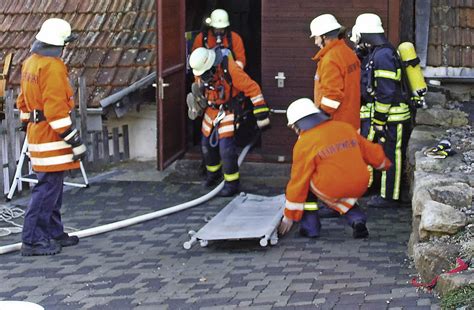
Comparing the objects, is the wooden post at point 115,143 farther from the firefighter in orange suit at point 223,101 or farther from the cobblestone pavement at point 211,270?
the cobblestone pavement at point 211,270

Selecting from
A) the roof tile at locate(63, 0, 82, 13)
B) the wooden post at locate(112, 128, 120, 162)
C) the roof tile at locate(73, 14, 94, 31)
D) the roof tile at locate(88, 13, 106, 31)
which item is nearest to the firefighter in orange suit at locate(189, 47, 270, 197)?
the wooden post at locate(112, 128, 120, 162)

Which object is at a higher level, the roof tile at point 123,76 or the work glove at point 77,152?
the roof tile at point 123,76

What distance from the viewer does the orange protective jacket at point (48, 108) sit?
8028 millimetres

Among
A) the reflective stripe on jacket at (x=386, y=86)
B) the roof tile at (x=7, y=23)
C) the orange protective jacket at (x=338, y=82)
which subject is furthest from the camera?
the roof tile at (x=7, y=23)

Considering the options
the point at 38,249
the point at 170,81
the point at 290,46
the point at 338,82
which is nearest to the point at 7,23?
the point at 170,81

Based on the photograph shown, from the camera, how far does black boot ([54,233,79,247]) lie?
8570 mm

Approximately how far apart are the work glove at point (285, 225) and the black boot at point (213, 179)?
8.31 ft

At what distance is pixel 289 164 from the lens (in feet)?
36.8

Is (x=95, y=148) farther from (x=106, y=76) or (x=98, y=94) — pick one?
(x=106, y=76)

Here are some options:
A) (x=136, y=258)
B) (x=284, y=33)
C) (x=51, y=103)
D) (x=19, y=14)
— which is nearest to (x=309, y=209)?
(x=136, y=258)

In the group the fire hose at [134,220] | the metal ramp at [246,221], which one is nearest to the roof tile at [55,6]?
the fire hose at [134,220]

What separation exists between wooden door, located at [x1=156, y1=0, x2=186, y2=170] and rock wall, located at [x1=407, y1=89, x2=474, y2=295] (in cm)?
274

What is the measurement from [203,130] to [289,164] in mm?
1140

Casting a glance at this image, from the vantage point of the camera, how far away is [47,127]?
822 centimetres
